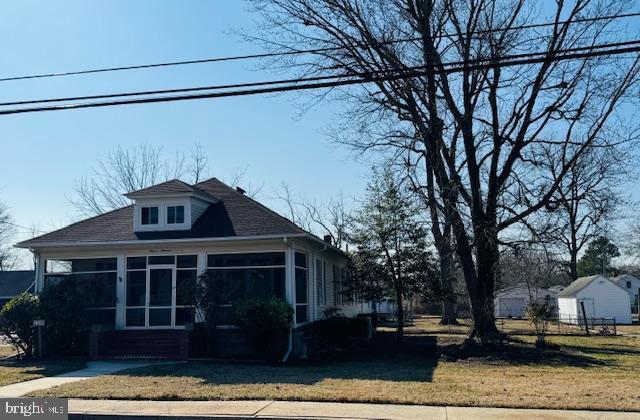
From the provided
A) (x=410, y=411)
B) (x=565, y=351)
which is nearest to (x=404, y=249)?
(x=565, y=351)

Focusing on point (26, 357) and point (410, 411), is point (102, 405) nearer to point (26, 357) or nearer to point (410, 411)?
point (410, 411)

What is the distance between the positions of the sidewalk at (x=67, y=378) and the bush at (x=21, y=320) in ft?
9.20

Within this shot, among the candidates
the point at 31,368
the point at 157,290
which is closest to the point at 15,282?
the point at 157,290

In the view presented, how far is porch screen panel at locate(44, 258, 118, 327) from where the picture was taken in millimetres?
18547

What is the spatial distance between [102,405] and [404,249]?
43.4ft

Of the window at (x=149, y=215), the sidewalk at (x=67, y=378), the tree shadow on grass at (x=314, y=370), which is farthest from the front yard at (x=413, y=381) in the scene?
the window at (x=149, y=215)

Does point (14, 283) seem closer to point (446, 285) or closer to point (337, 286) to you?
point (337, 286)

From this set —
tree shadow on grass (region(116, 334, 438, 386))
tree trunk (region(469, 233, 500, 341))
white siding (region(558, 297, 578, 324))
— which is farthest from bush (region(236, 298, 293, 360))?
white siding (region(558, 297, 578, 324))

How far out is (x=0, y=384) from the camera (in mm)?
12953

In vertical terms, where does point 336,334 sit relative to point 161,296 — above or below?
below

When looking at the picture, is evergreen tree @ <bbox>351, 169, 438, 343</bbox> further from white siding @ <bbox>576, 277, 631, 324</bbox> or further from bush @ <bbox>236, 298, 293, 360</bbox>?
white siding @ <bbox>576, 277, 631, 324</bbox>

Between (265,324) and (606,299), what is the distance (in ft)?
136

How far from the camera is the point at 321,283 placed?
2306cm

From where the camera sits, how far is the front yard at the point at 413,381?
1038 cm
